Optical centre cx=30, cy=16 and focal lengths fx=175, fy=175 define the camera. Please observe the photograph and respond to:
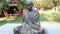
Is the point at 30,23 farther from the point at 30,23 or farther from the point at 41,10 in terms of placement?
the point at 41,10

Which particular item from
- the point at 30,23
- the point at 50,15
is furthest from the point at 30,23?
the point at 50,15

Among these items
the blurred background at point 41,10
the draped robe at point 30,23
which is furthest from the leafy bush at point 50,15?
the draped robe at point 30,23

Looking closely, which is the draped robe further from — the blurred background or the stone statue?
the blurred background

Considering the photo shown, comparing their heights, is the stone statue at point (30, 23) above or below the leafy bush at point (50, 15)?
above

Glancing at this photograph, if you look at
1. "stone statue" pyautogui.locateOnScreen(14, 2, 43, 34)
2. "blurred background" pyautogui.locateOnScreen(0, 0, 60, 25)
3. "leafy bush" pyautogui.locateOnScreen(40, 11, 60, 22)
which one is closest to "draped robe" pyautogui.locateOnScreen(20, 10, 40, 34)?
"stone statue" pyautogui.locateOnScreen(14, 2, 43, 34)

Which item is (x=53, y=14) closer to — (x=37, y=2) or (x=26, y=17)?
(x=37, y=2)

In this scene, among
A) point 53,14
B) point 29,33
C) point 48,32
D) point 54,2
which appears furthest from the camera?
point 54,2

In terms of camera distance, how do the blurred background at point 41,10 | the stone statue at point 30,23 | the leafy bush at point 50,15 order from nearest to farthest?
the stone statue at point 30,23, the leafy bush at point 50,15, the blurred background at point 41,10

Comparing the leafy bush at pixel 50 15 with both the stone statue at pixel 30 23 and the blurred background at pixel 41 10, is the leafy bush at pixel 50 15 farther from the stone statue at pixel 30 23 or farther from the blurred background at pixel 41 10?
the stone statue at pixel 30 23

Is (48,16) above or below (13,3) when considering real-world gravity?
below

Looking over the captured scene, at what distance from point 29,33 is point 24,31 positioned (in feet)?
0.33

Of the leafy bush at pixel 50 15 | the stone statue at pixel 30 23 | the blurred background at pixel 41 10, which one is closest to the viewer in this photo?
the stone statue at pixel 30 23

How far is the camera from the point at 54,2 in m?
9.57

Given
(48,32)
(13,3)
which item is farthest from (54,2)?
(48,32)
